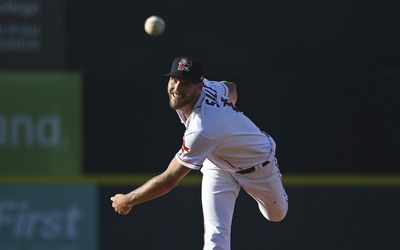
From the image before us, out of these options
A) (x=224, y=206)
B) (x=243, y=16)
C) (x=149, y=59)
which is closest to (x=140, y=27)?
(x=149, y=59)

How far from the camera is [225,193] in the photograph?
23.2 ft

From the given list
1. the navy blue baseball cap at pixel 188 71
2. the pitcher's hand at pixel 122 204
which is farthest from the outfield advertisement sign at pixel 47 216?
the navy blue baseball cap at pixel 188 71

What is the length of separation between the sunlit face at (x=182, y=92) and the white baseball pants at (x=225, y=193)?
2.53ft

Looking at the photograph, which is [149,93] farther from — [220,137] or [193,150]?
[193,150]

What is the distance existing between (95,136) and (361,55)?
277cm

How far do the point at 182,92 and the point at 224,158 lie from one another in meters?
0.62

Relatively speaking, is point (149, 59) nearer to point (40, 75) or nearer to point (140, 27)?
point (140, 27)

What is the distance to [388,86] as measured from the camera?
10578 mm

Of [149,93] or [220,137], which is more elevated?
[220,137]

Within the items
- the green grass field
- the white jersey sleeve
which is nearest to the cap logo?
the white jersey sleeve

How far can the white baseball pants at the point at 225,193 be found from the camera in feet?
22.9

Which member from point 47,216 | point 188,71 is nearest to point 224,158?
point 188,71

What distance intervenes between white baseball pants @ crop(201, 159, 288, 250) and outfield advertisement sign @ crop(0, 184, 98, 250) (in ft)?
7.65

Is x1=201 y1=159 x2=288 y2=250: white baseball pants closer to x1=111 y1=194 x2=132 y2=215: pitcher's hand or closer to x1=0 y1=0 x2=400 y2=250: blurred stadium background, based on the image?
x1=111 y1=194 x2=132 y2=215: pitcher's hand
